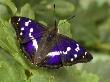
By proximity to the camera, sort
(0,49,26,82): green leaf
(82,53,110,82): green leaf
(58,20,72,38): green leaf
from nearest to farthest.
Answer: (0,49,26,82): green leaf < (58,20,72,38): green leaf < (82,53,110,82): green leaf

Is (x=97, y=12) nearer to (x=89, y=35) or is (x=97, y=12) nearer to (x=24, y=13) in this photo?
(x=89, y=35)

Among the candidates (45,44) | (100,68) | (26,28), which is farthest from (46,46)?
(100,68)

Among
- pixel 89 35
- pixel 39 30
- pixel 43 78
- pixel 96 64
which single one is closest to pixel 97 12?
pixel 89 35

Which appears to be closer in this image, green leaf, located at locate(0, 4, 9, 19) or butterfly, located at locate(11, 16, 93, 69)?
butterfly, located at locate(11, 16, 93, 69)

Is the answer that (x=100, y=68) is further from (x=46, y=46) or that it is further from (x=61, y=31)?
(x=46, y=46)

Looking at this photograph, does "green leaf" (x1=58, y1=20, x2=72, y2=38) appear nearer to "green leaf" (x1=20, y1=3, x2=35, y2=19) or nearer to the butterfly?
the butterfly

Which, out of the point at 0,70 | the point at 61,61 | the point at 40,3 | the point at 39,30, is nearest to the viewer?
the point at 0,70

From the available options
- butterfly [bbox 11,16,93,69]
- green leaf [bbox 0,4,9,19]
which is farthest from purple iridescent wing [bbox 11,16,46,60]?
green leaf [bbox 0,4,9,19]

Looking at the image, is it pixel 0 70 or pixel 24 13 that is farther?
pixel 24 13

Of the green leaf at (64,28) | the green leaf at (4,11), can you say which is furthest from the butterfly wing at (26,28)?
the green leaf at (4,11)
